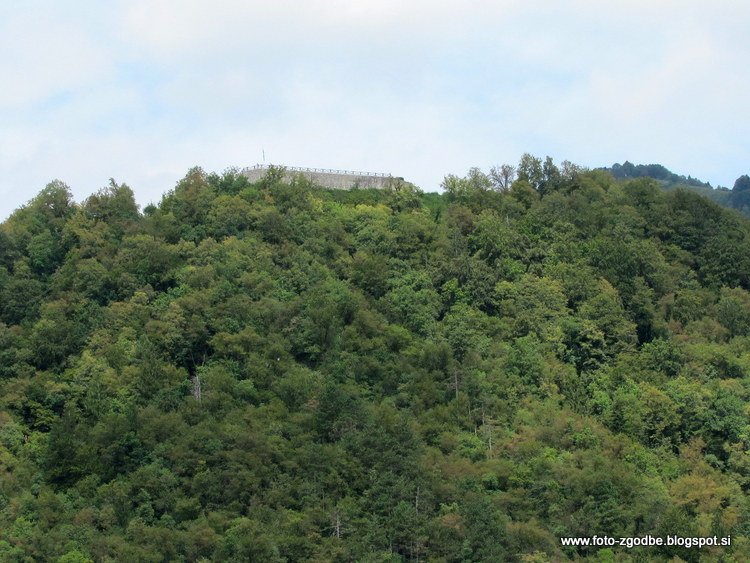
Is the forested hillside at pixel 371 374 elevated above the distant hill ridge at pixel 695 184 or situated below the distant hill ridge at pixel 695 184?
below

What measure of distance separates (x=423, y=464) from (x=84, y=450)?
13.3 meters

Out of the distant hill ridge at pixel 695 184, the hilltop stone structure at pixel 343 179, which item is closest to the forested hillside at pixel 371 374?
the hilltop stone structure at pixel 343 179

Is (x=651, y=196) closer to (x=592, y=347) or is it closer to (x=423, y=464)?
(x=592, y=347)

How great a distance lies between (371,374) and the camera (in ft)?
180

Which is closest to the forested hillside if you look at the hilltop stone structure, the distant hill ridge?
the hilltop stone structure

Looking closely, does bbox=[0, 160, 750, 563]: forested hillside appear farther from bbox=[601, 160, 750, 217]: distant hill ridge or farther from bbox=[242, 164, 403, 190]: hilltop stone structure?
bbox=[601, 160, 750, 217]: distant hill ridge

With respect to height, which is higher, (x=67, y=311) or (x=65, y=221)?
(x=65, y=221)

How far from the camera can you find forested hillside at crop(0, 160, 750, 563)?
155ft

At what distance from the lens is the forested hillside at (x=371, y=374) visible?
47.3 m

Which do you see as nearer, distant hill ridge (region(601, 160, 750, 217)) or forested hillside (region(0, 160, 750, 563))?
forested hillside (region(0, 160, 750, 563))

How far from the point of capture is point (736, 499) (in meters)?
48.8

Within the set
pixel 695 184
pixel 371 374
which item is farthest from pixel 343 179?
pixel 695 184

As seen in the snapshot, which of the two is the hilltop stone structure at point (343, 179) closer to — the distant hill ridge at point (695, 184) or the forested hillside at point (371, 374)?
the forested hillside at point (371, 374)

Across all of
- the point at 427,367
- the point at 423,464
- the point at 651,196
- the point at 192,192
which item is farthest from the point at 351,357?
the point at 651,196
